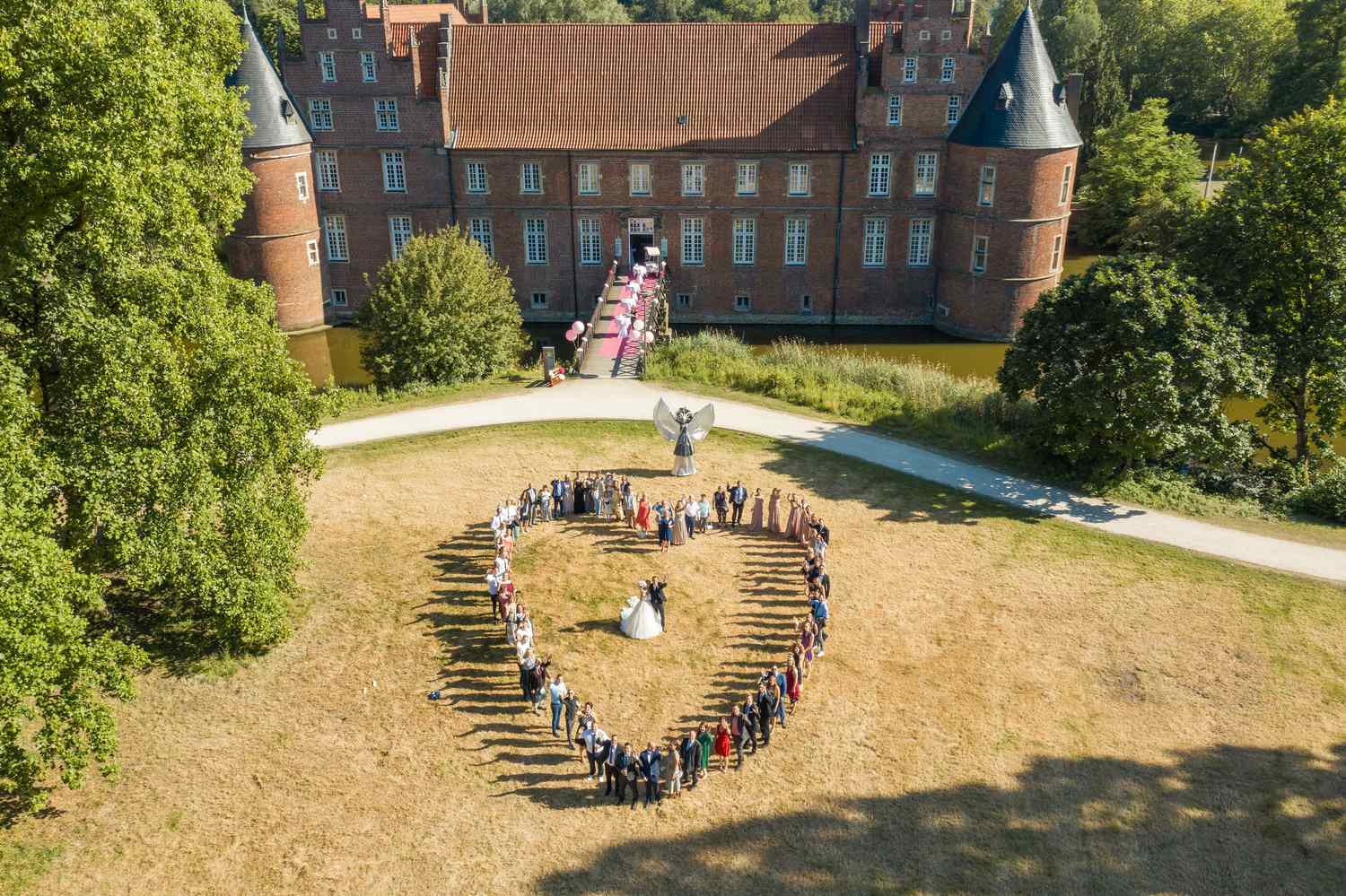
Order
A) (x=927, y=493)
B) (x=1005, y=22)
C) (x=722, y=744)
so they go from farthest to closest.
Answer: (x=1005, y=22) → (x=927, y=493) → (x=722, y=744)

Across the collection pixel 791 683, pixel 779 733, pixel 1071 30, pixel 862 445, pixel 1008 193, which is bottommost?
pixel 779 733

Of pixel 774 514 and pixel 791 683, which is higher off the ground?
pixel 774 514

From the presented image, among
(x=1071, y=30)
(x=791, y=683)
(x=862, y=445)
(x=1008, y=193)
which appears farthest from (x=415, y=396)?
(x=1071, y=30)

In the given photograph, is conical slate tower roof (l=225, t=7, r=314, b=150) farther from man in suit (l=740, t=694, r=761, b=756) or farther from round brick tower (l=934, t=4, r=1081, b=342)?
man in suit (l=740, t=694, r=761, b=756)

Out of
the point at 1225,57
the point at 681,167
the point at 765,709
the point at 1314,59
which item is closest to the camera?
the point at 765,709

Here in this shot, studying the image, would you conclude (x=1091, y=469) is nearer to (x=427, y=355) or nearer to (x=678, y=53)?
(x=427, y=355)

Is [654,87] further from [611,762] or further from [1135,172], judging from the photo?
[611,762]

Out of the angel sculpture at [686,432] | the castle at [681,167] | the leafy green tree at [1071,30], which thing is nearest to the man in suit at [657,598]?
the angel sculpture at [686,432]

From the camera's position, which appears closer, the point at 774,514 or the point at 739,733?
the point at 739,733
